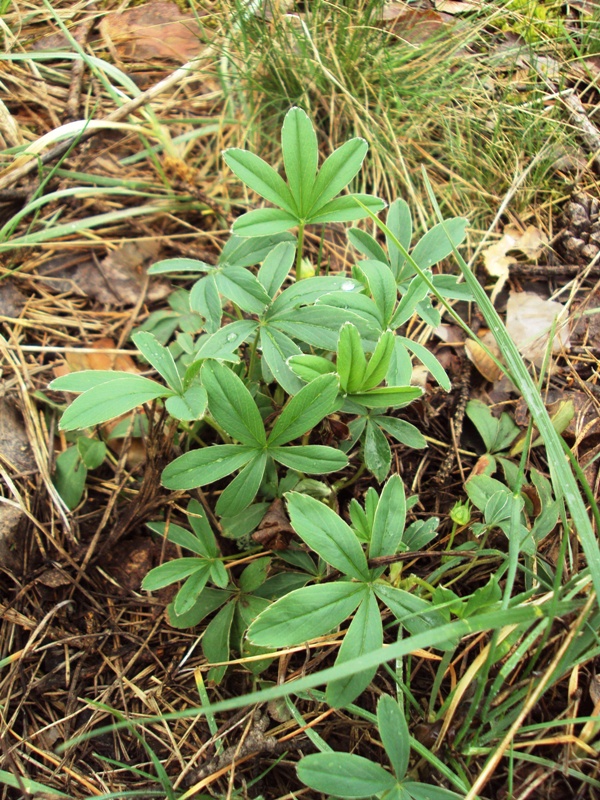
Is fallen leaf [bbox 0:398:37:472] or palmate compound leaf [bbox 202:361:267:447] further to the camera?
fallen leaf [bbox 0:398:37:472]

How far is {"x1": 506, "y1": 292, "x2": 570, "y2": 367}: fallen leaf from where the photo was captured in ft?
5.80

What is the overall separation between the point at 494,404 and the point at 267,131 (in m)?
1.23

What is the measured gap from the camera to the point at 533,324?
6.01ft

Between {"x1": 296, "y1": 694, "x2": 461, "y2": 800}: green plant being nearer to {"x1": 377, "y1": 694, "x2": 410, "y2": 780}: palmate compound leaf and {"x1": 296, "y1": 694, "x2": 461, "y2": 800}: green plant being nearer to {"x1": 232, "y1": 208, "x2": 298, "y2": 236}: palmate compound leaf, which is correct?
{"x1": 377, "y1": 694, "x2": 410, "y2": 780}: palmate compound leaf

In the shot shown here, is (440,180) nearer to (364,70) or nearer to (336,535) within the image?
(364,70)

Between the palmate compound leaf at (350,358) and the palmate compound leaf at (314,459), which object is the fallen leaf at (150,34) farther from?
the palmate compound leaf at (314,459)

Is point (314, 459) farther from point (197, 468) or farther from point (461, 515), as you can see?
point (461, 515)

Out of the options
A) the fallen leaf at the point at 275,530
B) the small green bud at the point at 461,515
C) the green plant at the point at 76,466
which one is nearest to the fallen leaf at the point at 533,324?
the small green bud at the point at 461,515

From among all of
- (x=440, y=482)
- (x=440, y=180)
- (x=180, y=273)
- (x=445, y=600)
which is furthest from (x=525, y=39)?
(x=445, y=600)

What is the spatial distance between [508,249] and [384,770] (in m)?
1.49

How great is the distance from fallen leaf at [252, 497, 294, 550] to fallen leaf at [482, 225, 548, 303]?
3.16 ft

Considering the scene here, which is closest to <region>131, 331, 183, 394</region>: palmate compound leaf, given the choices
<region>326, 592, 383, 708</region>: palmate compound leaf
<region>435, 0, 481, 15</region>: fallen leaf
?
<region>326, 592, 383, 708</region>: palmate compound leaf

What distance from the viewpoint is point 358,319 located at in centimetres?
133

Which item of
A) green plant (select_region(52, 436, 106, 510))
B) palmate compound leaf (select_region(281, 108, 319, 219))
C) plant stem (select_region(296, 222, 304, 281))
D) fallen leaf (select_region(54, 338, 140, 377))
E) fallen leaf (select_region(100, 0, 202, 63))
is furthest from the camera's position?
fallen leaf (select_region(100, 0, 202, 63))
